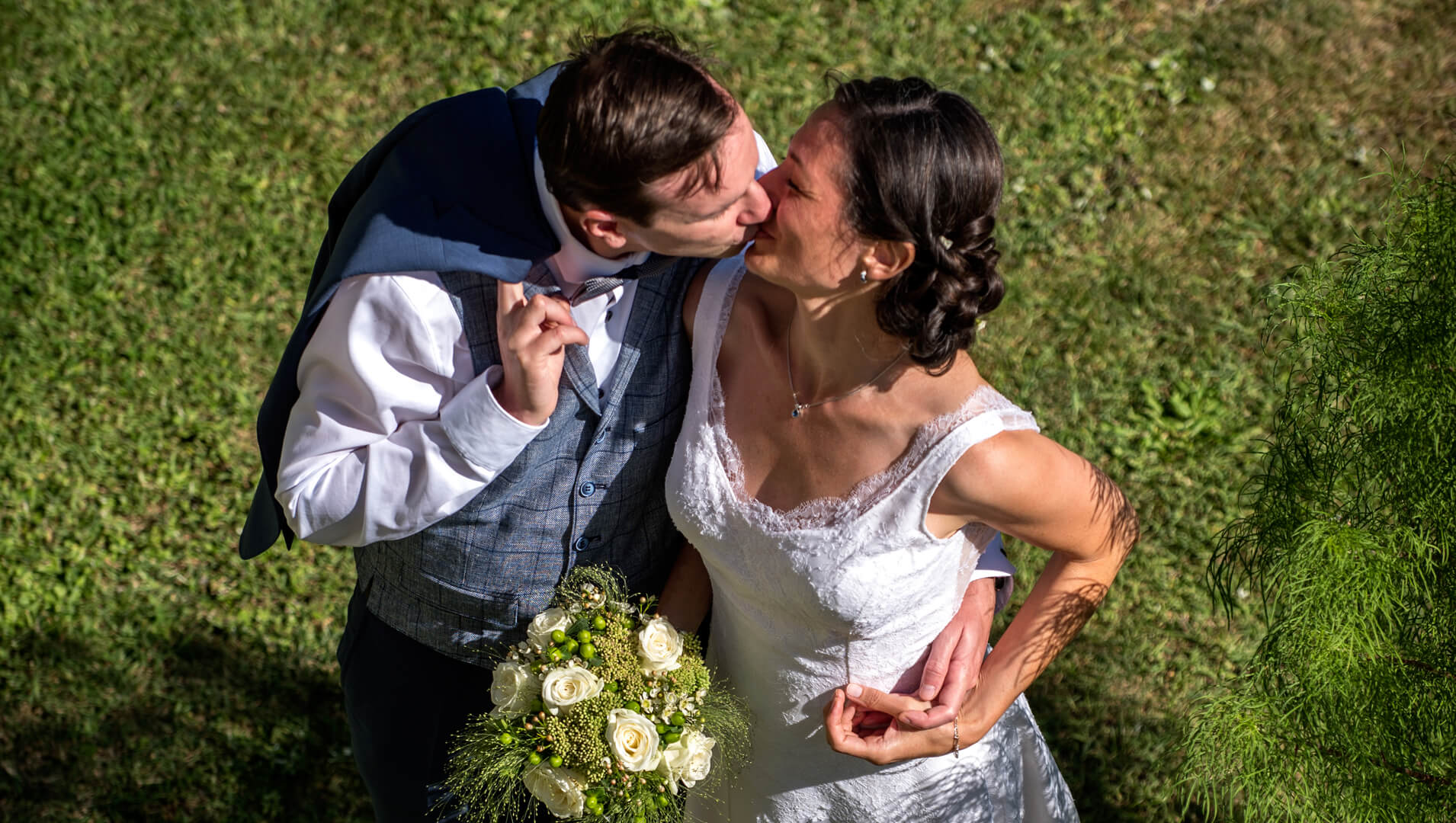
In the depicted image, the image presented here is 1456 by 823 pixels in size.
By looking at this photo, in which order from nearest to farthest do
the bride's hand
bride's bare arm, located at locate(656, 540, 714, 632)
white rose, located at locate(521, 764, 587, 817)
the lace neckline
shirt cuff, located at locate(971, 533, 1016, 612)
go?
white rose, located at locate(521, 764, 587, 817) → the lace neckline → the bride's hand → shirt cuff, located at locate(971, 533, 1016, 612) → bride's bare arm, located at locate(656, 540, 714, 632)

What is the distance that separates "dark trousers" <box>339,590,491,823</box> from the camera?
111 inches

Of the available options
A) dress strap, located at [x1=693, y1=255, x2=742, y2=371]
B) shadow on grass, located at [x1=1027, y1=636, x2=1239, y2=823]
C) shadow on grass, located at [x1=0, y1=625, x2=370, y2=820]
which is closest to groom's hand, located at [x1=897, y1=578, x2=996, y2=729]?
dress strap, located at [x1=693, y1=255, x2=742, y2=371]

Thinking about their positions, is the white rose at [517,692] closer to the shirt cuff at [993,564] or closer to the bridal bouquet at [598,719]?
the bridal bouquet at [598,719]

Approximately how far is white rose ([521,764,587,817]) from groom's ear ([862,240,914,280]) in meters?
1.19

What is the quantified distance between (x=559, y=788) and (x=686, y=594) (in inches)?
26.5

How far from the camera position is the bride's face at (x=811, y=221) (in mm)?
2160

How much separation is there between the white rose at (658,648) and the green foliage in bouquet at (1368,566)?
116 cm

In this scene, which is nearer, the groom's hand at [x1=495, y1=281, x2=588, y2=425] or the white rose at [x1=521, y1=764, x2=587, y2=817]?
the groom's hand at [x1=495, y1=281, x2=588, y2=425]

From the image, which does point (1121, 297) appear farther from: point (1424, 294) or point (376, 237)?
point (376, 237)

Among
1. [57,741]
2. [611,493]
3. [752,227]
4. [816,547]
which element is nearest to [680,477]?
[611,493]

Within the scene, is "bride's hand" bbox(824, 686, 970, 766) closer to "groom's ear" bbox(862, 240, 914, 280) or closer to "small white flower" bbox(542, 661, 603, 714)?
"small white flower" bbox(542, 661, 603, 714)

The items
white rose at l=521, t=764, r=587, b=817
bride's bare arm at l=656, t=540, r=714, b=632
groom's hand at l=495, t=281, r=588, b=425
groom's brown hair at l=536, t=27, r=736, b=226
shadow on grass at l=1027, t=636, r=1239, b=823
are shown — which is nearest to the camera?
groom's brown hair at l=536, t=27, r=736, b=226

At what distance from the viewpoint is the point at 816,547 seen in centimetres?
240

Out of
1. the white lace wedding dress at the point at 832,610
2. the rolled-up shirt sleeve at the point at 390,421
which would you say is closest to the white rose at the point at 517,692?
the rolled-up shirt sleeve at the point at 390,421
